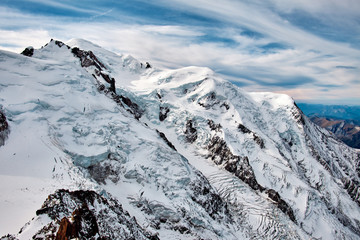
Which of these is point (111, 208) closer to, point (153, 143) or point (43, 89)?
point (153, 143)

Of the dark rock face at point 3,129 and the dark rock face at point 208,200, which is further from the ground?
the dark rock face at point 3,129

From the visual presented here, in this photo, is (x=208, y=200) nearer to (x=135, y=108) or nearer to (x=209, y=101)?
(x=135, y=108)

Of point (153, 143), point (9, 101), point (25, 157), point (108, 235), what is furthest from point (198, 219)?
point (9, 101)

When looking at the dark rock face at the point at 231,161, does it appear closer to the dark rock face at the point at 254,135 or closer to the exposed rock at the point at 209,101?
the dark rock face at the point at 254,135

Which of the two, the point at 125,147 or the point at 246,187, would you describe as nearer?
the point at 125,147

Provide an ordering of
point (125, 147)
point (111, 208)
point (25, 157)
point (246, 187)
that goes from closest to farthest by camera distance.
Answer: point (111, 208) < point (25, 157) < point (125, 147) < point (246, 187)

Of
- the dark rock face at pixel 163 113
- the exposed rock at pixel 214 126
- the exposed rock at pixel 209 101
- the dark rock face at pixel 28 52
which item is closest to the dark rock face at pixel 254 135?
the exposed rock at pixel 214 126

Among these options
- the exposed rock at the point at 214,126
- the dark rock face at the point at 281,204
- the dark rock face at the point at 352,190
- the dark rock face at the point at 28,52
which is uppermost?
the dark rock face at the point at 28,52
